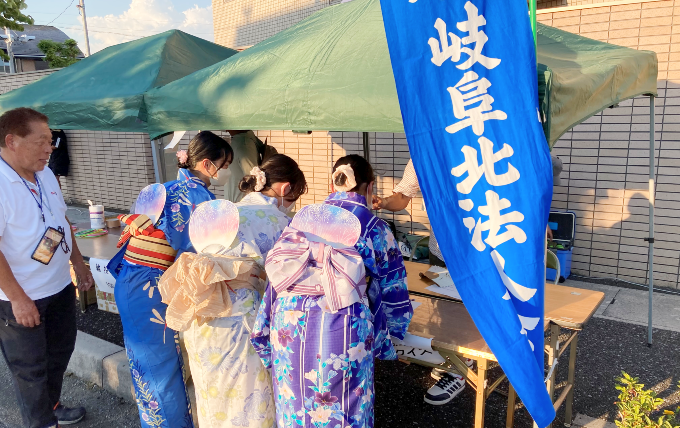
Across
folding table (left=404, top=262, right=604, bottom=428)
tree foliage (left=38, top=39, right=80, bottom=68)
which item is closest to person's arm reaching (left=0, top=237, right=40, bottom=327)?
folding table (left=404, top=262, right=604, bottom=428)

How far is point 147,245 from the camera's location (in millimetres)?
2559

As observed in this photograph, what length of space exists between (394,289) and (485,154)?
0.73 m

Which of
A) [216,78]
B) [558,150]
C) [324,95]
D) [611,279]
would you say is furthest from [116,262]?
[611,279]

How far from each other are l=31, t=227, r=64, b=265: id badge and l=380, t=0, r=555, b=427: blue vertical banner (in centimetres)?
203

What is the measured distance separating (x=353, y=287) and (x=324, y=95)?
103cm

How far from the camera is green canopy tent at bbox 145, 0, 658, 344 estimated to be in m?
2.19

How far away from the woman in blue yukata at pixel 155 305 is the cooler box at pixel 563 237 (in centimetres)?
366

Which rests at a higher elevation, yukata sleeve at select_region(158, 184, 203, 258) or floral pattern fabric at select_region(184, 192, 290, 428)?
yukata sleeve at select_region(158, 184, 203, 258)

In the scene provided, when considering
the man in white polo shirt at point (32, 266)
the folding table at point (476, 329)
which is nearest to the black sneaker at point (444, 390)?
the folding table at point (476, 329)

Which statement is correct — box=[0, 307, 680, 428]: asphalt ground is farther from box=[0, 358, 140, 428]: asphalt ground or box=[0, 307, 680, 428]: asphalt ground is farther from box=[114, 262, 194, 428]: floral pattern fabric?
box=[114, 262, 194, 428]: floral pattern fabric

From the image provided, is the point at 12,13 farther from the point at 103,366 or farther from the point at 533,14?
the point at 533,14

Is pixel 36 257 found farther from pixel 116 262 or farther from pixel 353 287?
pixel 353 287

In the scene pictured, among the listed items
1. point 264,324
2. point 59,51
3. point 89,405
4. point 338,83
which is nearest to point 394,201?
point 338,83

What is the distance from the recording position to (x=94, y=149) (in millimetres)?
9195
